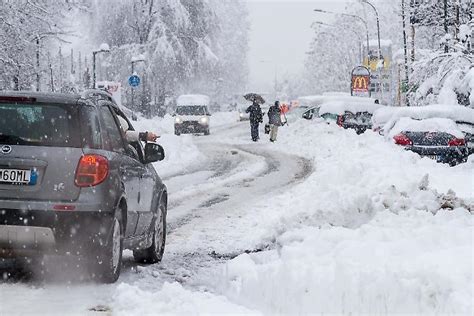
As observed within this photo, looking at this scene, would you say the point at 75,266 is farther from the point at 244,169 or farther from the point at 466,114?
the point at 466,114

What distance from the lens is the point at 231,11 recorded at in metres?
103

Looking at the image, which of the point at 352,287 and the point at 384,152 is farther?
the point at 384,152

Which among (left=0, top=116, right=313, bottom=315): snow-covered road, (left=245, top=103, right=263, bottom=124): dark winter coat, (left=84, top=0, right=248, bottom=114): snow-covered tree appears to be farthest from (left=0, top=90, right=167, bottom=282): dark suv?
(left=84, top=0, right=248, bottom=114): snow-covered tree

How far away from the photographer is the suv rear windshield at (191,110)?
44.6 meters

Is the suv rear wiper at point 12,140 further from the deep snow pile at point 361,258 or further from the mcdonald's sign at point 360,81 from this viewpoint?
the mcdonald's sign at point 360,81

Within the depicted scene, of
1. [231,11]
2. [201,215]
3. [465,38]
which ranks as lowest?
[201,215]

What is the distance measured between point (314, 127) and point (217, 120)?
36.6 meters

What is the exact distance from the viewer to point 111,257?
642 cm

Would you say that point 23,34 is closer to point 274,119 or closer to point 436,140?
point 436,140

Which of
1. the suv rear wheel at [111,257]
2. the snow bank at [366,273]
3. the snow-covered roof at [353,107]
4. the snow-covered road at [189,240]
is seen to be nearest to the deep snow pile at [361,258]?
the snow bank at [366,273]

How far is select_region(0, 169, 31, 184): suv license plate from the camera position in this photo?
6.13 meters

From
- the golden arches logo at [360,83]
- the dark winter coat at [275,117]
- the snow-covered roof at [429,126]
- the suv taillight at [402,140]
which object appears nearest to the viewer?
the snow-covered roof at [429,126]

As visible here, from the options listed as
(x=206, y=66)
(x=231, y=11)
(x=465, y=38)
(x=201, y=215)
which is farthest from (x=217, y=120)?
(x=201, y=215)

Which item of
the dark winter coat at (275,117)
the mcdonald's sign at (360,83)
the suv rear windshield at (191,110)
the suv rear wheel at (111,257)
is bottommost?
the suv rear wheel at (111,257)
